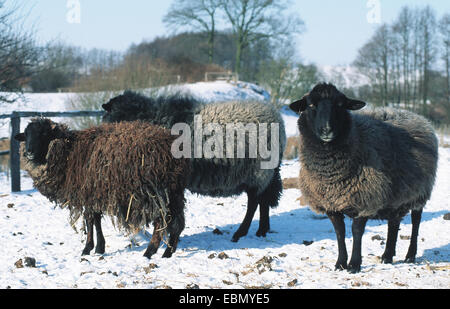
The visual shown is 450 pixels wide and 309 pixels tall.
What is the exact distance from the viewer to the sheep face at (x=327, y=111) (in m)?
4.84

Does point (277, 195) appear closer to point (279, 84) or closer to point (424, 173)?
point (424, 173)

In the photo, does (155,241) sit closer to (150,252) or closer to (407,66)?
(150,252)

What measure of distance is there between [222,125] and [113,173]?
1985 millimetres

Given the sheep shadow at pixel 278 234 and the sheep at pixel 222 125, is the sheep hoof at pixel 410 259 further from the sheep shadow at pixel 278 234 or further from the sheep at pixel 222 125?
the sheep at pixel 222 125

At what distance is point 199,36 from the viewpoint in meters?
48.9

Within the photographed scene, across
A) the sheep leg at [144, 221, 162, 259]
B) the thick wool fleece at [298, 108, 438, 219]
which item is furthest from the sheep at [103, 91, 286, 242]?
the thick wool fleece at [298, 108, 438, 219]

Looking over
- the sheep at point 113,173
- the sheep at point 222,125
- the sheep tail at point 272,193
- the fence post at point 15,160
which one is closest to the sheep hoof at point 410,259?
the sheep at point 222,125

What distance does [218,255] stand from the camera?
577 cm

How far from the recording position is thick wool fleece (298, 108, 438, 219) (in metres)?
5.04

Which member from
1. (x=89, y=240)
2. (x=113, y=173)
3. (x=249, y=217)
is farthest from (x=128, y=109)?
(x=249, y=217)

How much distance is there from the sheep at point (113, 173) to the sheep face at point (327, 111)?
5.98 feet

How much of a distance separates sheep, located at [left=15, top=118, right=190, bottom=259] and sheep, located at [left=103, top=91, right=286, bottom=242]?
85cm
